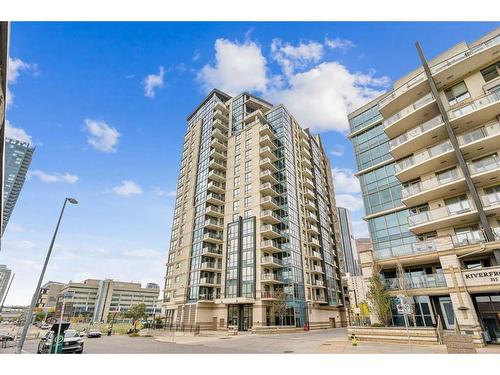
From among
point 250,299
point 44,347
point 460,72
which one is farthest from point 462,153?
point 44,347

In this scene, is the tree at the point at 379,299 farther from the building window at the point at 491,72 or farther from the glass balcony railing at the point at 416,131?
the building window at the point at 491,72

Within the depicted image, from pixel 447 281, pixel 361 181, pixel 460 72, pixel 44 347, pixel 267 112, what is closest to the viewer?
pixel 44 347

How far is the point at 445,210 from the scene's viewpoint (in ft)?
73.2

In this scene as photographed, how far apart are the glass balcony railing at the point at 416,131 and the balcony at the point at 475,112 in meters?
1.03

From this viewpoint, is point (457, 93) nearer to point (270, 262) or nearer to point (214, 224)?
point (270, 262)

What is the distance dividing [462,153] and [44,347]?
114 feet

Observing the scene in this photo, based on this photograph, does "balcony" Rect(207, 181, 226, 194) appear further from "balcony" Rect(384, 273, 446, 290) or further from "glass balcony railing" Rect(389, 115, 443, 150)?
"balcony" Rect(384, 273, 446, 290)

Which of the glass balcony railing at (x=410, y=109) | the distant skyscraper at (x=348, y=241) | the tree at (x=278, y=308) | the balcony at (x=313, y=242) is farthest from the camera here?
the distant skyscraper at (x=348, y=241)

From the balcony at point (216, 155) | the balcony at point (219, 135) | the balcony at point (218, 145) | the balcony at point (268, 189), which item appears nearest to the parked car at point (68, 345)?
the balcony at point (268, 189)

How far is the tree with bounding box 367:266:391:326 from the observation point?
2145 centimetres

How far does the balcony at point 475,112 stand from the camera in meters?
21.1

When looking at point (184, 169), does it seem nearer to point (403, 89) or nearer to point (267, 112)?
point (267, 112)

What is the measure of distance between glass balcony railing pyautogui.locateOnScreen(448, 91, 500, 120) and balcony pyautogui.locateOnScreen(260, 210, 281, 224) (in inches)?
1132

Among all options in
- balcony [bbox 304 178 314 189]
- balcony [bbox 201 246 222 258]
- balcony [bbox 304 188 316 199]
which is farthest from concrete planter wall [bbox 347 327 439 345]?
balcony [bbox 304 178 314 189]
